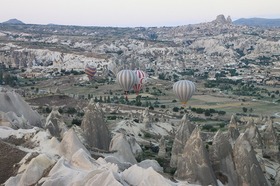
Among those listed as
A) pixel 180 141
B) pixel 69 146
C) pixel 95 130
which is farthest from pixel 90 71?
pixel 69 146

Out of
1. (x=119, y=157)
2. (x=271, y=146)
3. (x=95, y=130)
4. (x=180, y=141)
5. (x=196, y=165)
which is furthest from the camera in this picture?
(x=271, y=146)

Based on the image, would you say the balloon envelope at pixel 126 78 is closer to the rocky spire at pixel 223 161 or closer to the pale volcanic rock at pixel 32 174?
the rocky spire at pixel 223 161

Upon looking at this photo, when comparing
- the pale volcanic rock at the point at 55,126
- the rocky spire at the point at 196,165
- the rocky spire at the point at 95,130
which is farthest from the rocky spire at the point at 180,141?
the pale volcanic rock at the point at 55,126

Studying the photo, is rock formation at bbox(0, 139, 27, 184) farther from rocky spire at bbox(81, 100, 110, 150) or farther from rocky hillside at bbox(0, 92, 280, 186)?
rocky spire at bbox(81, 100, 110, 150)

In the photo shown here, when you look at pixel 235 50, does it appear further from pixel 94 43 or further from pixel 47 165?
pixel 47 165

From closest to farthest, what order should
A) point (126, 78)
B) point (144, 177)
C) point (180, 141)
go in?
point (144, 177), point (180, 141), point (126, 78)

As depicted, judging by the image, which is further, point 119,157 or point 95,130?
point 95,130

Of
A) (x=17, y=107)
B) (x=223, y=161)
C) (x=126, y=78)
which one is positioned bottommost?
(x=126, y=78)

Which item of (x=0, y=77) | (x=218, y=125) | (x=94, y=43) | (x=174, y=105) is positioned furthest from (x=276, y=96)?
(x=94, y=43)

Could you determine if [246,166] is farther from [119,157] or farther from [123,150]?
[119,157]
